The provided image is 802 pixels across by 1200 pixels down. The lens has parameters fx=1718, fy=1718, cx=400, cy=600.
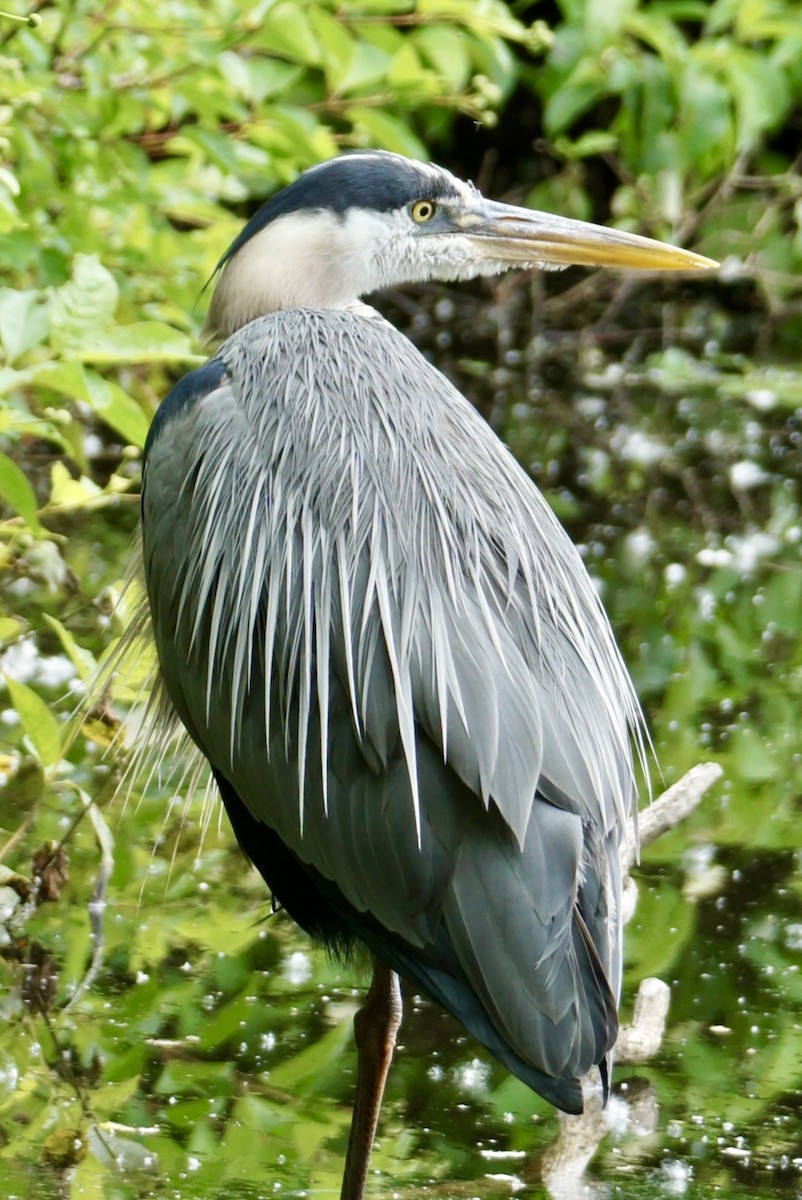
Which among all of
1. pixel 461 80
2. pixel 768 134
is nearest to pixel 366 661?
pixel 461 80

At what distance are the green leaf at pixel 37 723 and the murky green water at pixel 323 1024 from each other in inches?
3.1

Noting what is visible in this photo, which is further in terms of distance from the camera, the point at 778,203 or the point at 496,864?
the point at 778,203

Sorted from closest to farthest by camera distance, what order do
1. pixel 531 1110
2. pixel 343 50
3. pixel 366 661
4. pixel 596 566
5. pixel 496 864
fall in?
pixel 496 864, pixel 366 661, pixel 531 1110, pixel 343 50, pixel 596 566

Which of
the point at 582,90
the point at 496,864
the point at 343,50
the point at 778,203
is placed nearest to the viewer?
the point at 496,864

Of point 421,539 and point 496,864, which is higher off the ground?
point 421,539

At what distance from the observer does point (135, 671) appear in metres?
3.08

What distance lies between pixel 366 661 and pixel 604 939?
1.65 ft

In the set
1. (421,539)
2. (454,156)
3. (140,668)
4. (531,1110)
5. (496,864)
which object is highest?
(421,539)

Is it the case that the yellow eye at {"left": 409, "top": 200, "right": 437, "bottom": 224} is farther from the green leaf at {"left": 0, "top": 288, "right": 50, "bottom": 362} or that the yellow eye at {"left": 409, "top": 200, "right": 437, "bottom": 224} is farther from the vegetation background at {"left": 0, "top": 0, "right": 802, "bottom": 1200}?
the green leaf at {"left": 0, "top": 288, "right": 50, "bottom": 362}

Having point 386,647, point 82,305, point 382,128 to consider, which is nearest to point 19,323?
point 82,305

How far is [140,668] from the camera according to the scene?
122 inches

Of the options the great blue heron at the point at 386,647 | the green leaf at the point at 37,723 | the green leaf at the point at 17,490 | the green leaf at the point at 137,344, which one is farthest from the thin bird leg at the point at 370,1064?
the green leaf at the point at 137,344

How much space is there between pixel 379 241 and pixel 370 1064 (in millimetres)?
1360

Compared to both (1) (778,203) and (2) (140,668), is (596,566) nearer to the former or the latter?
(2) (140,668)
